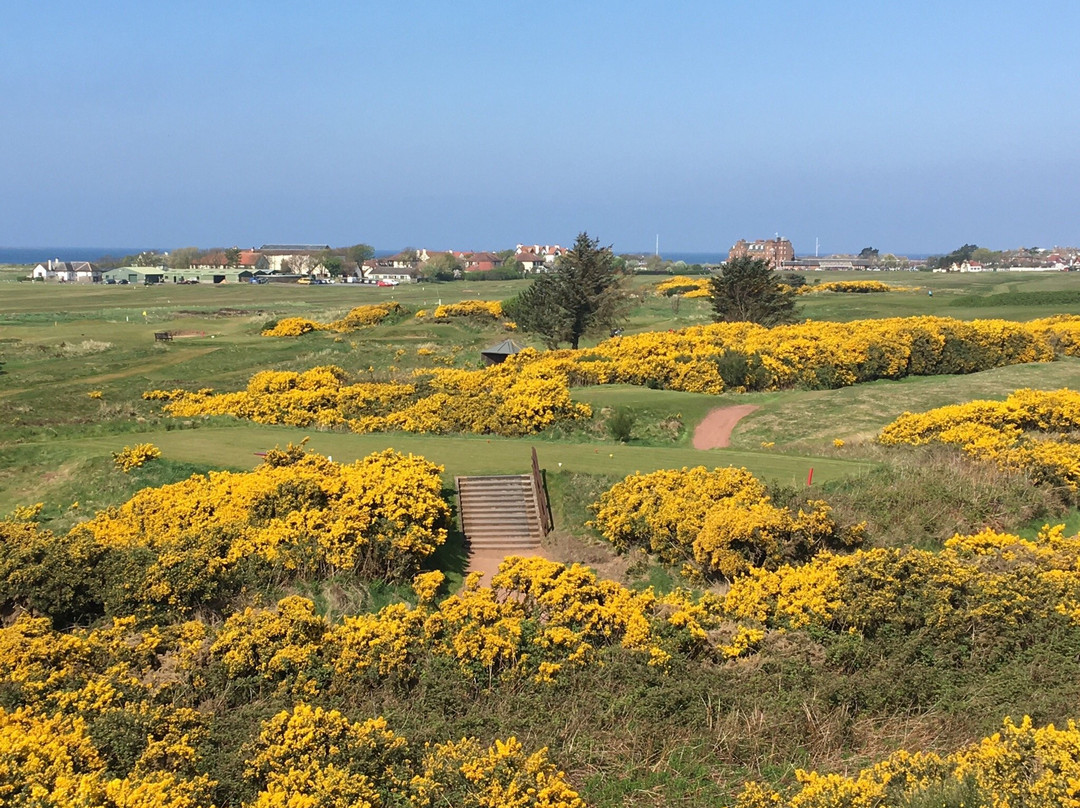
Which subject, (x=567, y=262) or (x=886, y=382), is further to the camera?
(x=567, y=262)

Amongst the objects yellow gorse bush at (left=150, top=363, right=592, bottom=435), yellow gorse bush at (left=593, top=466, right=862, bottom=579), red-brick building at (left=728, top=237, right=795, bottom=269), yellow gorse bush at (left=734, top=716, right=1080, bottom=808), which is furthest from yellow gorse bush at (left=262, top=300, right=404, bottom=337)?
red-brick building at (left=728, top=237, right=795, bottom=269)

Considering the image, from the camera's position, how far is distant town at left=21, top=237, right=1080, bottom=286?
128 m

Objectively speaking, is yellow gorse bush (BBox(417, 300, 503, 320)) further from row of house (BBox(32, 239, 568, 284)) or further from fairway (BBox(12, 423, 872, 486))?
row of house (BBox(32, 239, 568, 284))

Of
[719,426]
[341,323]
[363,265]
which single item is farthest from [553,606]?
[363,265]

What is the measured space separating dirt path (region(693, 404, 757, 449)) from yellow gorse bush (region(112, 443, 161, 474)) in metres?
14.2

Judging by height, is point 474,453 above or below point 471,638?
above

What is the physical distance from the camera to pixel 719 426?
26.0 m

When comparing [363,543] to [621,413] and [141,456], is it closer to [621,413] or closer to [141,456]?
[141,456]

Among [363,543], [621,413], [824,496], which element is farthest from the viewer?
[621,413]

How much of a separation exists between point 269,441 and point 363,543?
312 inches

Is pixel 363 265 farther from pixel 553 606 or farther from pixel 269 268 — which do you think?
pixel 553 606

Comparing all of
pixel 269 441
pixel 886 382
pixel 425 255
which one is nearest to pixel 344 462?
pixel 269 441

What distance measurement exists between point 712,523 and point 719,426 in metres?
11.0

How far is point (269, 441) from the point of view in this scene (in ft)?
73.8
